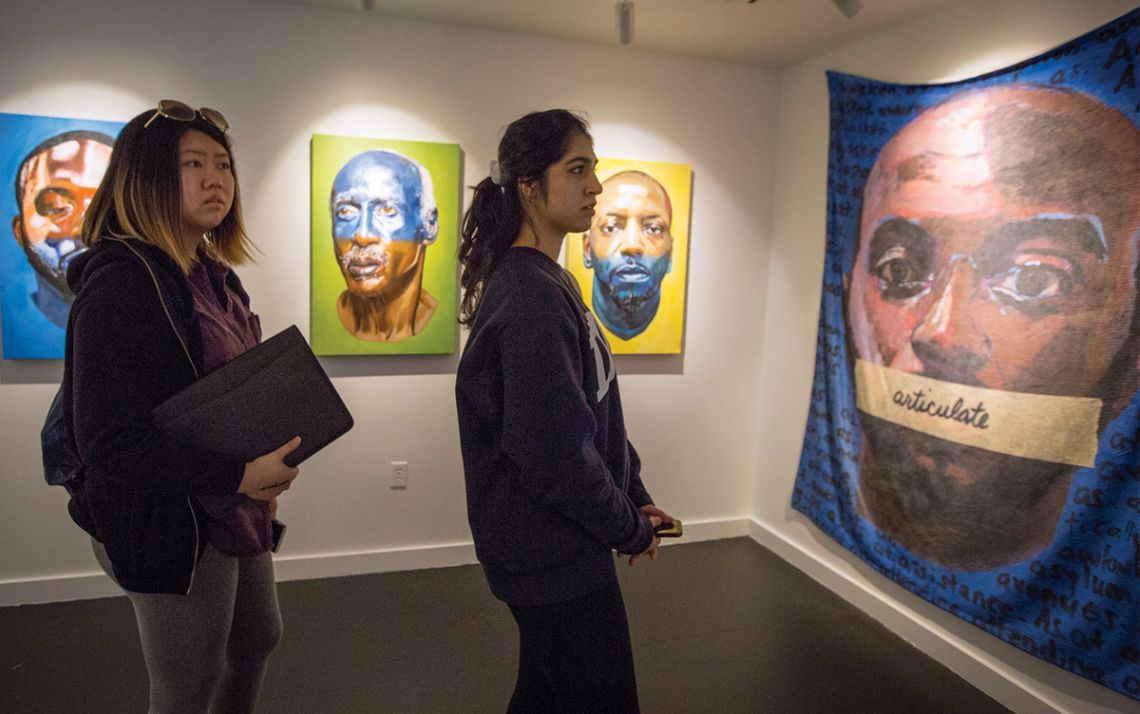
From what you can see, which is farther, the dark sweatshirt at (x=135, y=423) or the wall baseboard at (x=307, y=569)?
the wall baseboard at (x=307, y=569)

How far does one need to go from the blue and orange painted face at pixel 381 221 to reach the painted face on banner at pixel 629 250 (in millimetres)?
796

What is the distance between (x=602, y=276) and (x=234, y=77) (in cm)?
178

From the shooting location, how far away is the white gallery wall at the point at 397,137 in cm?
279

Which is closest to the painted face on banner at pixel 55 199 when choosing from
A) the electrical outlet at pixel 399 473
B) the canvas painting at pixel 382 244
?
the canvas painting at pixel 382 244

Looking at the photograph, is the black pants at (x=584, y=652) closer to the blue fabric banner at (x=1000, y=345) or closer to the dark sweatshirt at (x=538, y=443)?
the dark sweatshirt at (x=538, y=443)

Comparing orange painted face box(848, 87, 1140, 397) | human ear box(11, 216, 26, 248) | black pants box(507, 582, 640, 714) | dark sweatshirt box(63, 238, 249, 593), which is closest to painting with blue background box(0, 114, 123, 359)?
human ear box(11, 216, 26, 248)

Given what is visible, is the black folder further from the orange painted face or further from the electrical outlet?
the orange painted face

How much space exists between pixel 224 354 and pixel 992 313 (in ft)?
7.72

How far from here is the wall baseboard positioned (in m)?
2.85

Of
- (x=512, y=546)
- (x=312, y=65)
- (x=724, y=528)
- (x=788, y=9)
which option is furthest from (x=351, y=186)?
(x=724, y=528)

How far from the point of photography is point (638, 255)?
3445mm

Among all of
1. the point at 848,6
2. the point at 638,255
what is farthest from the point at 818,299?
the point at 848,6

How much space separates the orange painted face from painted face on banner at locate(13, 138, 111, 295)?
311 centimetres

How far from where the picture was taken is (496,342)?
1245mm
